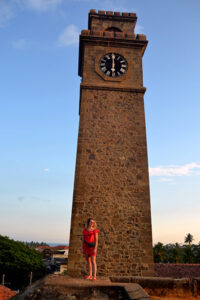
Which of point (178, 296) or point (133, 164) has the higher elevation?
point (133, 164)

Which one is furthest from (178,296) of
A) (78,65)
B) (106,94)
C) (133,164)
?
(78,65)

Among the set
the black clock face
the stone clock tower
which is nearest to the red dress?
the stone clock tower

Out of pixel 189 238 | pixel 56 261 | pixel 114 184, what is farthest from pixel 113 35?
pixel 189 238

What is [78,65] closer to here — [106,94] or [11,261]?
[106,94]

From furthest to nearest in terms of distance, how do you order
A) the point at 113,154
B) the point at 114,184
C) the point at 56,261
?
1. the point at 56,261
2. the point at 113,154
3. the point at 114,184

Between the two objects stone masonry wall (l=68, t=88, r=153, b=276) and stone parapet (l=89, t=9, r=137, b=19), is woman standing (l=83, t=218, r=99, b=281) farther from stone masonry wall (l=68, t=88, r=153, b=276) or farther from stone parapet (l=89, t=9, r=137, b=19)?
stone parapet (l=89, t=9, r=137, b=19)

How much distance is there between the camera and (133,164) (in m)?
12.6

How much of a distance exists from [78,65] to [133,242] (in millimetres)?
13138

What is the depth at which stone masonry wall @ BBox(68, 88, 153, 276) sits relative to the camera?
10789 millimetres

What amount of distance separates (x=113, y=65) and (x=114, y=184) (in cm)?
753

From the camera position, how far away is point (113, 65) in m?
14.7

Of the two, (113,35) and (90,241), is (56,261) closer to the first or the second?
(113,35)

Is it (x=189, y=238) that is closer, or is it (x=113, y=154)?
(x=113, y=154)

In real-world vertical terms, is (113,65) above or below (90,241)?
above
